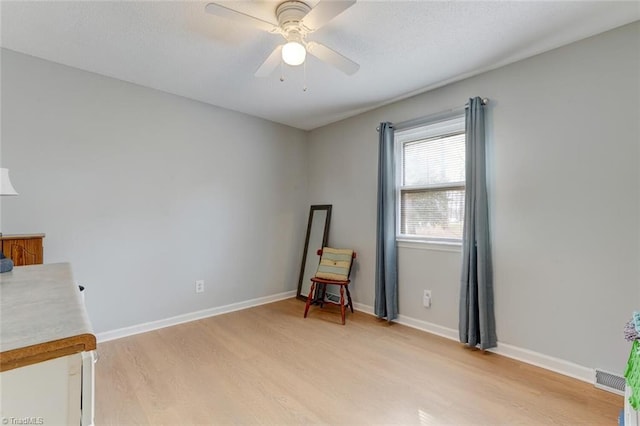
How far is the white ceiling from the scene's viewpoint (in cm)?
182

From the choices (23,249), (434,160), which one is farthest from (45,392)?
(434,160)

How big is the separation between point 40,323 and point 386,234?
278cm

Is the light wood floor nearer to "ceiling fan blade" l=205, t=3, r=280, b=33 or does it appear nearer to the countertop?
the countertop

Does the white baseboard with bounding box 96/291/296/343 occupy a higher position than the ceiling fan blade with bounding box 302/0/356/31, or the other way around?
the ceiling fan blade with bounding box 302/0/356/31

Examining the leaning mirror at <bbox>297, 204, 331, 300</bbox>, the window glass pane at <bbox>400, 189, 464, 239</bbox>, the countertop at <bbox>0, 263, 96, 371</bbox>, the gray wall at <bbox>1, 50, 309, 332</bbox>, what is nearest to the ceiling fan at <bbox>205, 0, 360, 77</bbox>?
the countertop at <bbox>0, 263, 96, 371</bbox>

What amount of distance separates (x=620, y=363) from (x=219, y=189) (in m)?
3.63

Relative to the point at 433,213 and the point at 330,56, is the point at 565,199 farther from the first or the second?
the point at 330,56

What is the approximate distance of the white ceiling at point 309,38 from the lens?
1.82m

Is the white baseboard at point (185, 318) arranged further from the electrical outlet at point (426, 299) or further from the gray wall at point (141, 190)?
the electrical outlet at point (426, 299)

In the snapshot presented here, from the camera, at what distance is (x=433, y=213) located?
301cm

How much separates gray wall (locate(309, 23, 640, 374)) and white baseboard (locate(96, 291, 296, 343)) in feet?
6.66

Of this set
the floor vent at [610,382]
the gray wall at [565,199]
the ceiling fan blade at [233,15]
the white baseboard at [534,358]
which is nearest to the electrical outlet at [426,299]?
the gray wall at [565,199]

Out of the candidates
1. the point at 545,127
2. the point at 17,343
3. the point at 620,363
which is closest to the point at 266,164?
the point at 545,127

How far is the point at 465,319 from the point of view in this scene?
2.57 meters
